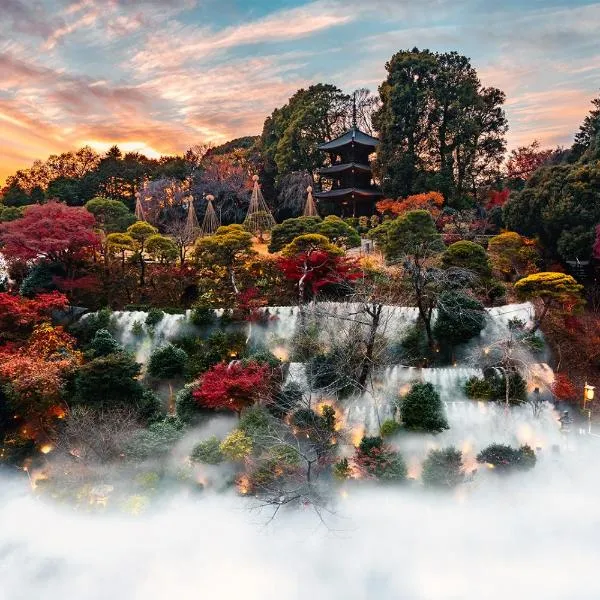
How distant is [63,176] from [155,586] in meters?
41.3

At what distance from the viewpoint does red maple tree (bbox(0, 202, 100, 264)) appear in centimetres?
1798

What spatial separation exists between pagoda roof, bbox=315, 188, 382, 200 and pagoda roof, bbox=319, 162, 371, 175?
1424 millimetres

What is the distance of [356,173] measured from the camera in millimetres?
33438

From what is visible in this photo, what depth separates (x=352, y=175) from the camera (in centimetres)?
3306

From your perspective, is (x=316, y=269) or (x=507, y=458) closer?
(x=507, y=458)

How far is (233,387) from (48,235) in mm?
10622

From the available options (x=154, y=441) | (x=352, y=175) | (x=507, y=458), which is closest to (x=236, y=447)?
(x=154, y=441)

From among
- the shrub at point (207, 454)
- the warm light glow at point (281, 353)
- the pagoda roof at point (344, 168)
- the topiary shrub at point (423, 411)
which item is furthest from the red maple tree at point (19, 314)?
the pagoda roof at point (344, 168)

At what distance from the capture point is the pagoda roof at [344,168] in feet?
106

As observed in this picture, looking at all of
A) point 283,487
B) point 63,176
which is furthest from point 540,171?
point 63,176

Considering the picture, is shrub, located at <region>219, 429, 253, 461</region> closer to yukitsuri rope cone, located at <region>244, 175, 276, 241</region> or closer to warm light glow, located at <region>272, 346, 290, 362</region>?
warm light glow, located at <region>272, 346, 290, 362</region>

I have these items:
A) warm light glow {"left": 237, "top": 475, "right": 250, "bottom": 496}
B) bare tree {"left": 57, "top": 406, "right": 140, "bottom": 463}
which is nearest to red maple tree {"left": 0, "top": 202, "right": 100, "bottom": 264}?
bare tree {"left": 57, "top": 406, "right": 140, "bottom": 463}

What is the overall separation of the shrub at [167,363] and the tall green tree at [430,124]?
1906cm

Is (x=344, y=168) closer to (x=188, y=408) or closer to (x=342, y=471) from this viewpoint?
(x=188, y=408)
